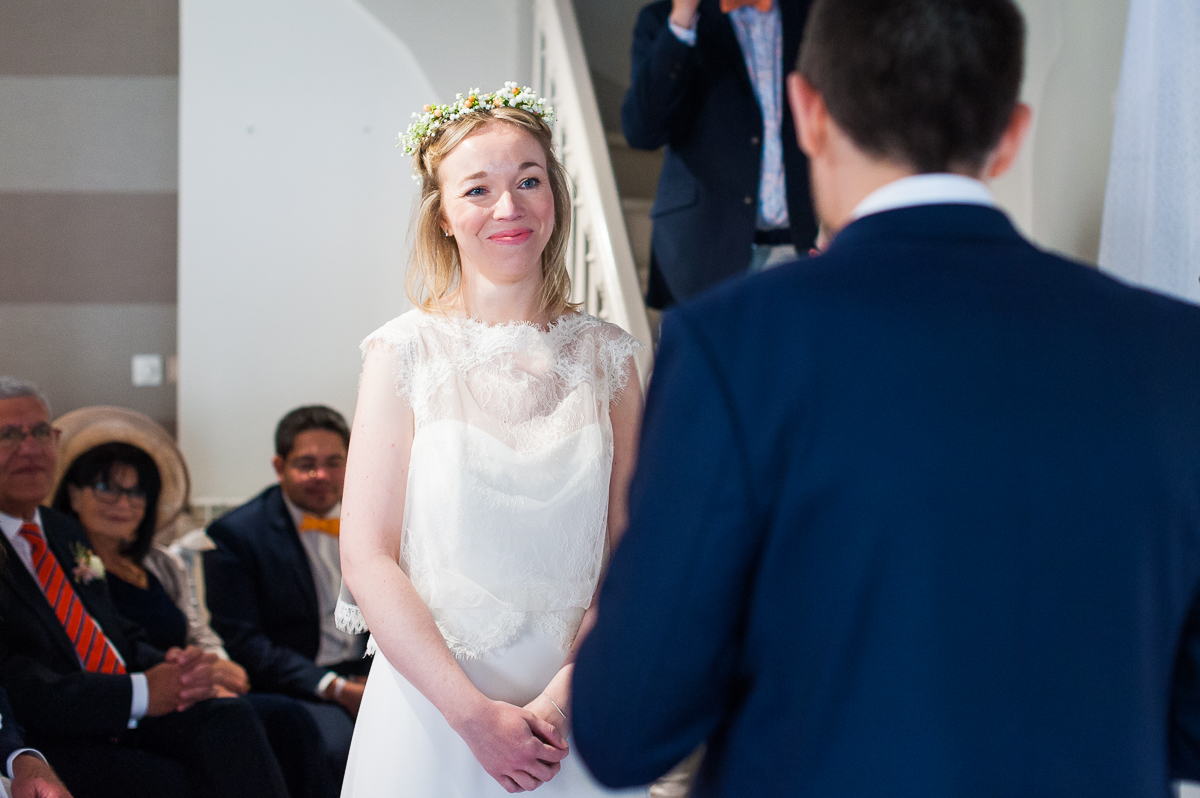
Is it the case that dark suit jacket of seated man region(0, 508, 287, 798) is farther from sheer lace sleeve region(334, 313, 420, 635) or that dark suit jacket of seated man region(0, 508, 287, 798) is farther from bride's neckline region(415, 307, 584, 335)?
bride's neckline region(415, 307, 584, 335)

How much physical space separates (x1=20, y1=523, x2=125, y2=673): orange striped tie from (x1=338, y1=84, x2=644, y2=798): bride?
1264 millimetres

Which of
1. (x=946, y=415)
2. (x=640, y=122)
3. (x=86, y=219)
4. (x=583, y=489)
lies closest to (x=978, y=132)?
(x=946, y=415)

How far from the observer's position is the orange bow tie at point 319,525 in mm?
3184

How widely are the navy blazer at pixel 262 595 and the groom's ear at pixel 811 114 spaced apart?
8.27ft

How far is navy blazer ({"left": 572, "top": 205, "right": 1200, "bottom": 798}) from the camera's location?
72 centimetres

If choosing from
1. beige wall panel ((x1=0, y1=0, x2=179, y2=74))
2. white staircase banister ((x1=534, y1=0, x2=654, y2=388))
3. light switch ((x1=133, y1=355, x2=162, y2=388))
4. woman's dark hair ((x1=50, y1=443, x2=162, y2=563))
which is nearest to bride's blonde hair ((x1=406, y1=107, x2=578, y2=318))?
white staircase banister ((x1=534, y1=0, x2=654, y2=388))

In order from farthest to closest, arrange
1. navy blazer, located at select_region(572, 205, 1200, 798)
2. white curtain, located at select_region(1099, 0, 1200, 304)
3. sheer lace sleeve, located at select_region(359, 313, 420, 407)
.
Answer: white curtain, located at select_region(1099, 0, 1200, 304) → sheer lace sleeve, located at select_region(359, 313, 420, 407) → navy blazer, located at select_region(572, 205, 1200, 798)

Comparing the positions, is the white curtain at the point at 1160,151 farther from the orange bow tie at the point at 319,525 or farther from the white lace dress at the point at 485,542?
the orange bow tie at the point at 319,525

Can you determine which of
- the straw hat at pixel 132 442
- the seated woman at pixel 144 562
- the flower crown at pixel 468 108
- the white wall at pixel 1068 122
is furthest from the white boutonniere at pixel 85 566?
the white wall at pixel 1068 122

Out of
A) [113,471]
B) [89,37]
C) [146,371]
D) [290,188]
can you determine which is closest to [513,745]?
[113,471]

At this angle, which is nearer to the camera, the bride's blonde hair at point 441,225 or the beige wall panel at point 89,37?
the bride's blonde hair at point 441,225

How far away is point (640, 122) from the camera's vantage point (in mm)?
2463

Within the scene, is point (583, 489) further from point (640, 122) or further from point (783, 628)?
point (640, 122)
